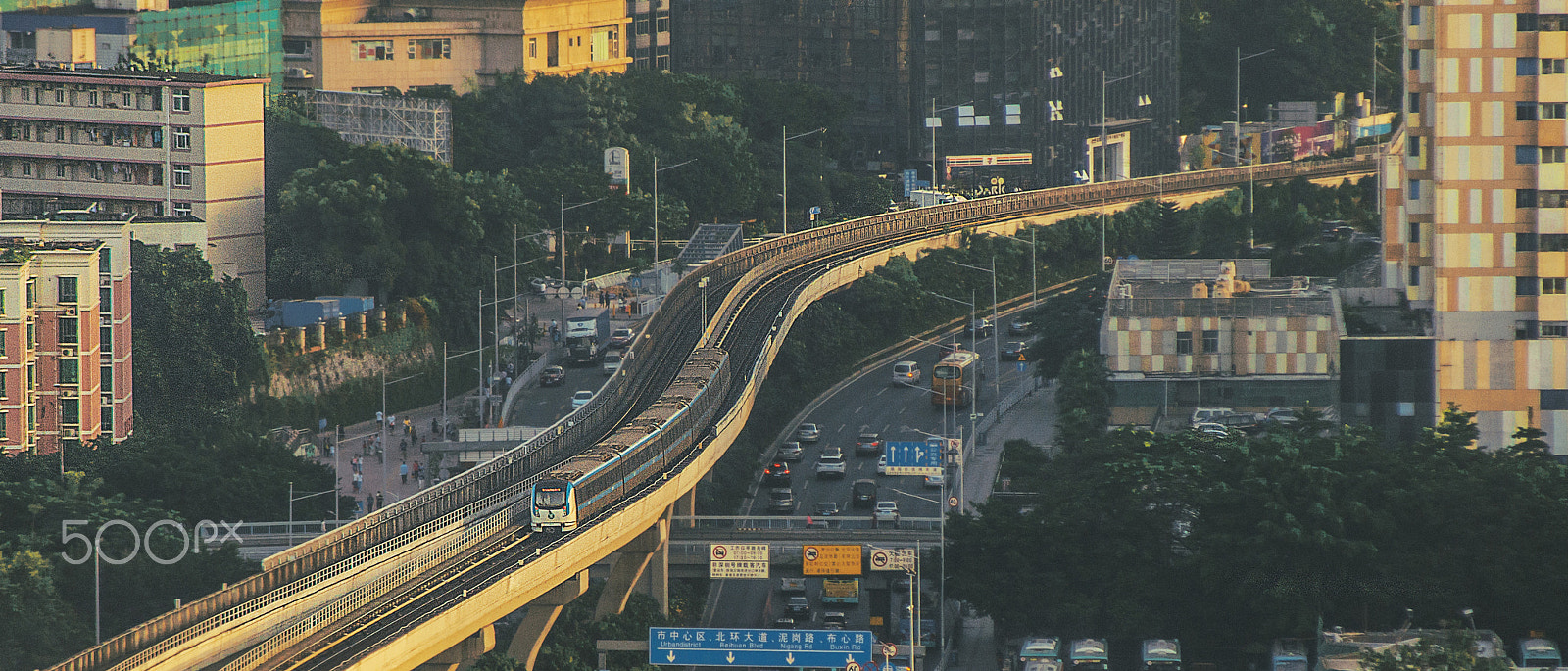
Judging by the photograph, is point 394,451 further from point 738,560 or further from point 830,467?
point 738,560

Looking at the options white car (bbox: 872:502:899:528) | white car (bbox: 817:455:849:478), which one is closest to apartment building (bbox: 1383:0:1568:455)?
white car (bbox: 872:502:899:528)

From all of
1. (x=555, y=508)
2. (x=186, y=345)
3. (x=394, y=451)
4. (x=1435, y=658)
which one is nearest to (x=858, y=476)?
(x=394, y=451)

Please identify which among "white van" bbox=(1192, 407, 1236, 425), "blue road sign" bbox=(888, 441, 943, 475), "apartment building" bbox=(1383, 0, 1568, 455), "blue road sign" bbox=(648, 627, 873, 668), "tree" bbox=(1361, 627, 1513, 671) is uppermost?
"apartment building" bbox=(1383, 0, 1568, 455)

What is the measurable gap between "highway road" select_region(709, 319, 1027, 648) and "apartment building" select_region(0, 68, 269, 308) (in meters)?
39.1

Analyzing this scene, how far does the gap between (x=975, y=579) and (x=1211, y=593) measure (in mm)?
11751

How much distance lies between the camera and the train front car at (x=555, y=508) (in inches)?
5034

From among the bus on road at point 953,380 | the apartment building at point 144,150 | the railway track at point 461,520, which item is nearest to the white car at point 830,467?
the railway track at point 461,520

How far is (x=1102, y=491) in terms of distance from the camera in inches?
5443

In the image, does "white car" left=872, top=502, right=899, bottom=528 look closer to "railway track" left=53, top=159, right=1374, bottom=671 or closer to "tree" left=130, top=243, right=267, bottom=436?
"railway track" left=53, top=159, right=1374, bottom=671

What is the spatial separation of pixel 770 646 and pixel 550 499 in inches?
538

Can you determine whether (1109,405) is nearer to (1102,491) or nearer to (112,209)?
(1102,491)

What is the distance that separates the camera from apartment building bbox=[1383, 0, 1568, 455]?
155250 mm

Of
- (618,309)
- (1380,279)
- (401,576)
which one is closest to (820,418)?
(618,309)

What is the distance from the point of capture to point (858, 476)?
171500 millimetres
